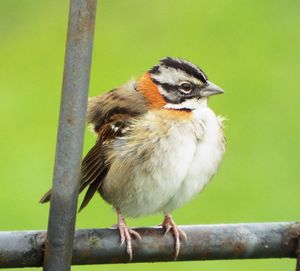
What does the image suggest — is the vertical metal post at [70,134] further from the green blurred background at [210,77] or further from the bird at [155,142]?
the green blurred background at [210,77]

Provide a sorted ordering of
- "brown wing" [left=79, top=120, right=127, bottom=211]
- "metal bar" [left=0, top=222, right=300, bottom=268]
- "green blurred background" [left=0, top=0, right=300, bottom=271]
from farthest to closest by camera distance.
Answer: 1. "green blurred background" [left=0, top=0, right=300, bottom=271]
2. "brown wing" [left=79, top=120, right=127, bottom=211]
3. "metal bar" [left=0, top=222, right=300, bottom=268]

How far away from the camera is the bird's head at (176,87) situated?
16.3ft

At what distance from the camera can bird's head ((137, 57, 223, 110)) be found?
4.96 meters

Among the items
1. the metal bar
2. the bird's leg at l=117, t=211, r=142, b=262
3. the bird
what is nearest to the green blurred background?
the bird

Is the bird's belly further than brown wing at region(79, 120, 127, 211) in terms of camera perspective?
No

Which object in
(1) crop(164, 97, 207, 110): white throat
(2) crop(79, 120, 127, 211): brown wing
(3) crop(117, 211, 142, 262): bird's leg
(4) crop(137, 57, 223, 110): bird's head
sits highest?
(4) crop(137, 57, 223, 110): bird's head

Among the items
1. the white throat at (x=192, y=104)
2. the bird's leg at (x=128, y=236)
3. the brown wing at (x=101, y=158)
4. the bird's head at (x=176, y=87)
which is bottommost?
the bird's leg at (x=128, y=236)

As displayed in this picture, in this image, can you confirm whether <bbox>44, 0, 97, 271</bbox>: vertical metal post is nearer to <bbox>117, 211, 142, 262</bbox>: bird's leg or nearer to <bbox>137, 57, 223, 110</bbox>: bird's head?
<bbox>117, 211, 142, 262</bbox>: bird's leg

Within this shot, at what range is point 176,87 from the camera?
503 centimetres

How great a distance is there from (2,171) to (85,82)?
531 centimetres

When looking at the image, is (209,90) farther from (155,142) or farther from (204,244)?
(204,244)

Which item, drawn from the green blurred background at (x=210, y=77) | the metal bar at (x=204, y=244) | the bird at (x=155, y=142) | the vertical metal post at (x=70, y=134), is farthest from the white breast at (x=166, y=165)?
the green blurred background at (x=210, y=77)

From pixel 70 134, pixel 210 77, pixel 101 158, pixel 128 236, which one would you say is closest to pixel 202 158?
pixel 101 158

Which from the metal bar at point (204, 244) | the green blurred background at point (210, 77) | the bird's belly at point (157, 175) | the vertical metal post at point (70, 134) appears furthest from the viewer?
the green blurred background at point (210, 77)
